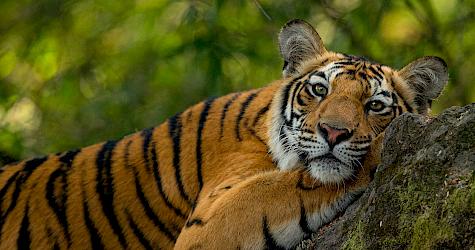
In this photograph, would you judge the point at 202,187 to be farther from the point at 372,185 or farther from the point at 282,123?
the point at 372,185

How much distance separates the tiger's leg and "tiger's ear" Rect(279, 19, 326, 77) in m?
0.81

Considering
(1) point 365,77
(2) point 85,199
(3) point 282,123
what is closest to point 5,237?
(2) point 85,199

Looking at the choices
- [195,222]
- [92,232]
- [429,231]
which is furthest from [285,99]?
[429,231]

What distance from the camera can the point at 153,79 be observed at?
8.41m

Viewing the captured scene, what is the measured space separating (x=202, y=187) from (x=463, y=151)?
6.14 feet

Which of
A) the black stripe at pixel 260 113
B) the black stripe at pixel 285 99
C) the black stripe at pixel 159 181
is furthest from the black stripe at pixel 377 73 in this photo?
the black stripe at pixel 159 181

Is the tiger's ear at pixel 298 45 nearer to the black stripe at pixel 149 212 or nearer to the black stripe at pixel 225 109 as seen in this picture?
the black stripe at pixel 225 109

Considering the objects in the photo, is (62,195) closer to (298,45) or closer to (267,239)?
(298,45)

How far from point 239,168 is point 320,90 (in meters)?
0.52

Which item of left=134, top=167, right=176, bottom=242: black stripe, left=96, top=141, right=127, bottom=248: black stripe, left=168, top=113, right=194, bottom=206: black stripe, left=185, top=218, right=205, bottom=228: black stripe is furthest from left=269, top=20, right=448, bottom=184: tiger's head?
left=96, top=141, right=127, bottom=248: black stripe

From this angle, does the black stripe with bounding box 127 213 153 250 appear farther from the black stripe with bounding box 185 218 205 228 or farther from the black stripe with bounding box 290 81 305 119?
the black stripe with bounding box 290 81 305 119

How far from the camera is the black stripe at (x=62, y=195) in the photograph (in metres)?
4.92

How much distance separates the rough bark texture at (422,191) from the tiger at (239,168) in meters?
0.38

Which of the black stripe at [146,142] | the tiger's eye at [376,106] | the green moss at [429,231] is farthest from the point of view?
the black stripe at [146,142]
